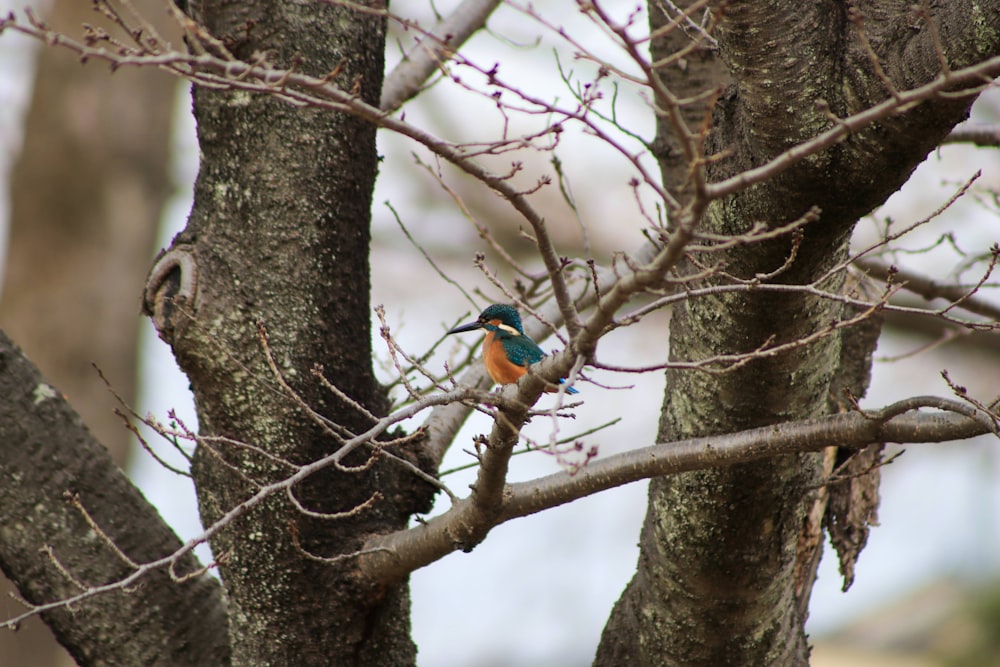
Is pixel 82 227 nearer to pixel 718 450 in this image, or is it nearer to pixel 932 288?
pixel 932 288

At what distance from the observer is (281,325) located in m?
2.64

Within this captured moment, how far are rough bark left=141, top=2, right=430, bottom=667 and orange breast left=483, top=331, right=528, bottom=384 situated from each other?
30.6 inches

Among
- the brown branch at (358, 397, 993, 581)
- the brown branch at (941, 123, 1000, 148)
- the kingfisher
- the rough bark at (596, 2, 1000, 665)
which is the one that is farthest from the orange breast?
the brown branch at (941, 123, 1000, 148)

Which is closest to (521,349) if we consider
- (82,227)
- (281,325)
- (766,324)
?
(281,325)

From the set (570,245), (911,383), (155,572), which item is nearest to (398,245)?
(570,245)

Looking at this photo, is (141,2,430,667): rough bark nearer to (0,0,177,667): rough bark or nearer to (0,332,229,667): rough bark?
(0,332,229,667): rough bark

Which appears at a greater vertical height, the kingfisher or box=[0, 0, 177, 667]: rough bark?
box=[0, 0, 177, 667]: rough bark

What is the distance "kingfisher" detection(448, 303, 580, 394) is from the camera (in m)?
3.54

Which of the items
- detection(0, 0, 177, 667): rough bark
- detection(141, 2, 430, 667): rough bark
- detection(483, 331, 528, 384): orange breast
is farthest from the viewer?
detection(0, 0, 177, 667): rough bark

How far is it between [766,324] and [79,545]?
1991 mm

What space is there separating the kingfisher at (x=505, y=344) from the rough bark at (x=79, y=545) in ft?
4.04

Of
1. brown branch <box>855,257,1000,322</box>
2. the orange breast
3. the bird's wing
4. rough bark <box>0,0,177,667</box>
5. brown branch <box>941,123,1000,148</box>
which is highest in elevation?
rough bark <box>0,0,177,667</box>

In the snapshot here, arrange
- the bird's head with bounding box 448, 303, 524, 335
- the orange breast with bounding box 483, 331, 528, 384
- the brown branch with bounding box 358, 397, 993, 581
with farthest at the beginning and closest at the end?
the bird's head with bounding box 448, 303, 524, 335 → the orange breast with bounding box 483, 331, 528, 384 → the brown branch with bounding box 358, 397, 993, 581

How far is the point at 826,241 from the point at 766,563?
3.05 feet
